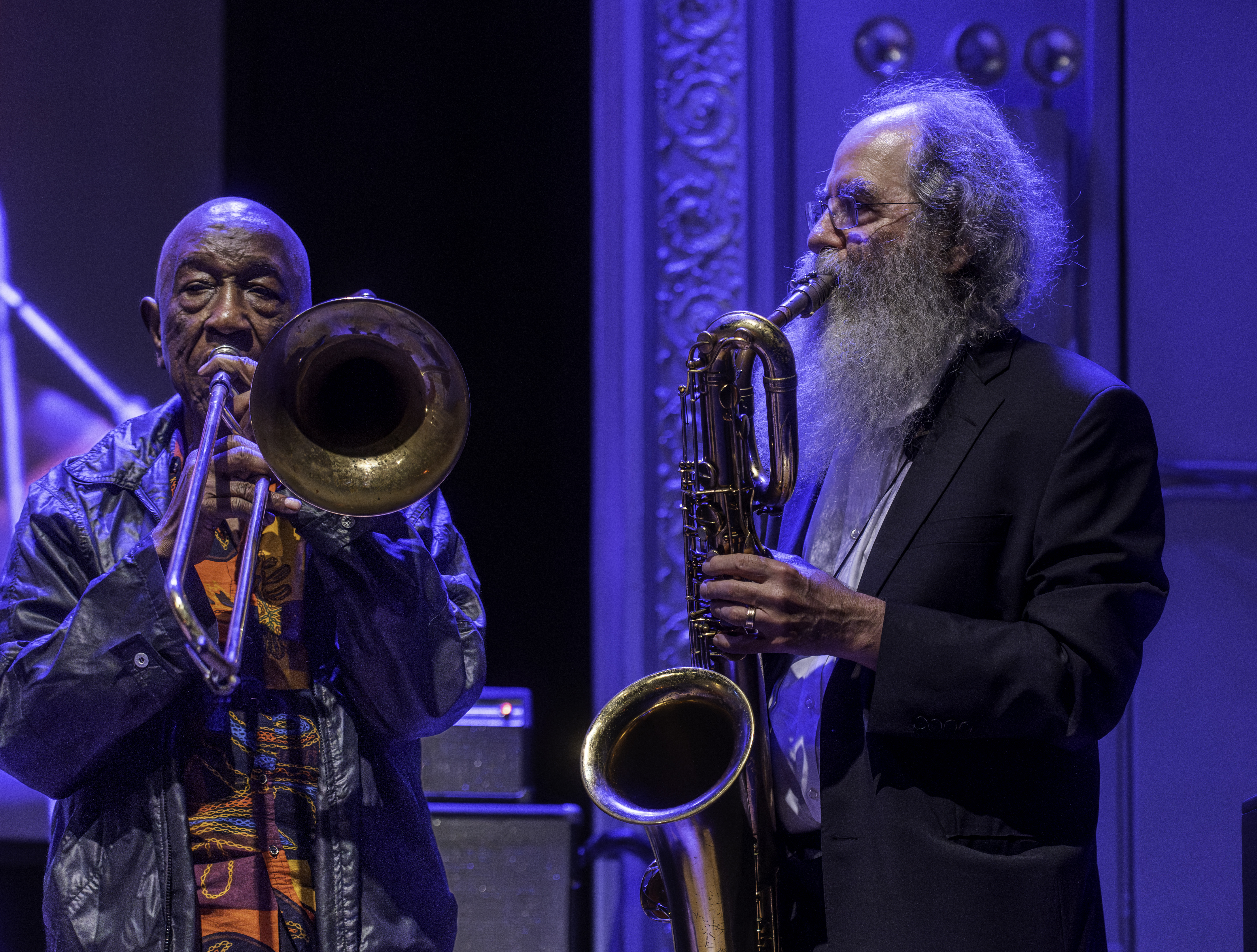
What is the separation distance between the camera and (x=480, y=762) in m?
2.83

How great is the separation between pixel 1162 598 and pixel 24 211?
3374 millimetres

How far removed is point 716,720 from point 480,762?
1.20 meters

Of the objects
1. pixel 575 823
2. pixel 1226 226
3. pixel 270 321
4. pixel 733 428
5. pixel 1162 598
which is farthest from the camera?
pixel 1226 226

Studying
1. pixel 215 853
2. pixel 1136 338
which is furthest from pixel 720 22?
pixel 215 853

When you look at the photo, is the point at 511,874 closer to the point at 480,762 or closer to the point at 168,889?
the point at 480,762

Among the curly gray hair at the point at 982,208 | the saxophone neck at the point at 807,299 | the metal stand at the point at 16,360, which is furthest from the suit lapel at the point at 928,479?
the metal stand at the point at 16,360

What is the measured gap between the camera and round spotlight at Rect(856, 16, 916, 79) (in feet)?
11.2

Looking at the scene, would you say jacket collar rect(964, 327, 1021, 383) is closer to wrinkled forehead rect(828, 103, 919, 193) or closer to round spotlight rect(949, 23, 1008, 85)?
wrinkled forehead rect(828, 103, 919, 193)

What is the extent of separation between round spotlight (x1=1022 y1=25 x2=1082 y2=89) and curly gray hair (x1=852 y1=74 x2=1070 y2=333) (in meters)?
1.67

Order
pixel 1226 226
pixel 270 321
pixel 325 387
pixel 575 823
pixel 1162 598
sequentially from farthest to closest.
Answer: pixel 1226 226 → pixel 575 823 → pixel 270 321 → pixel 325 387 → pixel 1162 598

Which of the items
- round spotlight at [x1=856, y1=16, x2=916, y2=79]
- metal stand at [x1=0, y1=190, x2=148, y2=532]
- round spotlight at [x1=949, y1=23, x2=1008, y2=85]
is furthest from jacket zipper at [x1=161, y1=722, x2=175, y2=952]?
round spotlight at [x1=949, y1=23, x2=1008, y2=85]

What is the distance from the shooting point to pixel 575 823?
2.71 m

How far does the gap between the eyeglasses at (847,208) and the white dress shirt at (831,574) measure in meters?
0.40

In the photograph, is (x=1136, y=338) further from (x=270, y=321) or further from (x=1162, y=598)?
(x=270, y=321)
